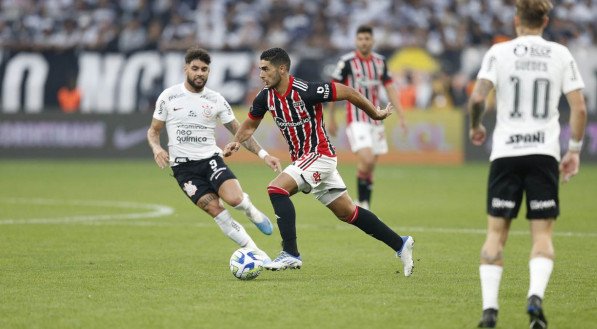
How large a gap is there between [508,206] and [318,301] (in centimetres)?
183

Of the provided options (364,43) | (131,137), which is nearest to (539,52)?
(364,43)

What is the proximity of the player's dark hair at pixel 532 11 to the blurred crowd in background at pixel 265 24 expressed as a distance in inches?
897

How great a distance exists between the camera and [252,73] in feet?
97.3

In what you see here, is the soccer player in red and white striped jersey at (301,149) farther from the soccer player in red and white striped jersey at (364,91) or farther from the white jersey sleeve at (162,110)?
the soccer player in red and white striped jersey at (364,91)

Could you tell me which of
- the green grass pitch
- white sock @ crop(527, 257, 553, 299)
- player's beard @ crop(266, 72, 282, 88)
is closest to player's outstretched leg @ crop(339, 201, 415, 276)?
the green grass pitch

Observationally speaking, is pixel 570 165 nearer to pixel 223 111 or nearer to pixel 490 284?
pixel 490 284

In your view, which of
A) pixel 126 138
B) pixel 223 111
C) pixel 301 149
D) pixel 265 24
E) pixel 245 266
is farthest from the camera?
pixel 265 24

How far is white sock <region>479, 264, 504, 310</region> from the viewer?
727 centimetres

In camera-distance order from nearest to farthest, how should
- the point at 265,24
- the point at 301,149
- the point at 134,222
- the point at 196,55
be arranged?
the point at 301,149
the point at 196,55
the point at 134,222
the point at 265,24

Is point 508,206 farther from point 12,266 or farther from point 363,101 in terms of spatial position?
point 12,266

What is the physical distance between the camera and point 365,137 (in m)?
16.8

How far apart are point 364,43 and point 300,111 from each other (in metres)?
6.45

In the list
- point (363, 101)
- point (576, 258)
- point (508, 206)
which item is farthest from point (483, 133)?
point (576, 258)

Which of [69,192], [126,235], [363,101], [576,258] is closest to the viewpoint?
[363,101]
